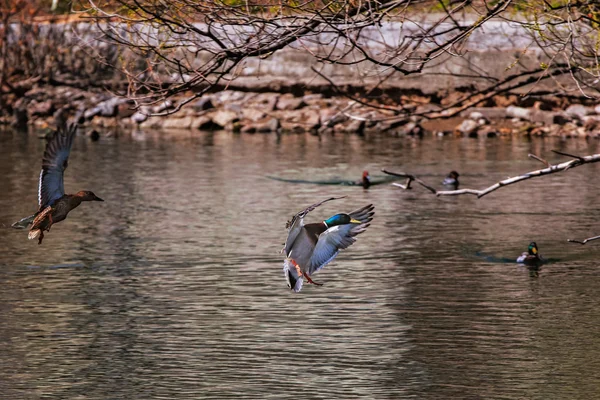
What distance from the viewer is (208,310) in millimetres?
15445

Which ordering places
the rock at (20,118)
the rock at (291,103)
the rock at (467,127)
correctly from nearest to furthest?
the rock at (467,127)
the rock at (291,103)
the rock at (20,118)

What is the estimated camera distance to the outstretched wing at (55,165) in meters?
13.5

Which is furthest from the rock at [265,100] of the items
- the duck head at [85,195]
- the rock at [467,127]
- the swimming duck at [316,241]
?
the swimming duck at [316,241]

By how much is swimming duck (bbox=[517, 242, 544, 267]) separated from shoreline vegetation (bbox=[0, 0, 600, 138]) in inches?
654

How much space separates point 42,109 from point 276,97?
7.54 metres

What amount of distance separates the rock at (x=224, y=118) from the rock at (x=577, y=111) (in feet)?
31.0

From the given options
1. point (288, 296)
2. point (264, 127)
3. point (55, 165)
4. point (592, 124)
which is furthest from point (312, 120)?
point (55, 165)

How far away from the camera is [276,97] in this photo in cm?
4197

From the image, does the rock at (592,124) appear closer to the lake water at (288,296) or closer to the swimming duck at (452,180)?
the lake water at (288,296)

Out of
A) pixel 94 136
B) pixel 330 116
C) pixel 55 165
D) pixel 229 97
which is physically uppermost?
pixel 229 97

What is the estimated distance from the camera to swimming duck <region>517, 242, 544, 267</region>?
18.0m

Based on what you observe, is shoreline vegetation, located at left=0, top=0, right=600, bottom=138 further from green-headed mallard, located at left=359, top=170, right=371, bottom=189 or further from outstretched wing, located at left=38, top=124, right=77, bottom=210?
outstretched wing, located at left=38, top=124, right=77, bottom=210

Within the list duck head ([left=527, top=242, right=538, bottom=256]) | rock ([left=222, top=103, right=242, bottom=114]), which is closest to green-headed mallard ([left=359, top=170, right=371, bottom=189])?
duck head ([left=527, top=242, right=538, bottom=256])

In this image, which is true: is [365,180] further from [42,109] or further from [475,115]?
[42,109]
